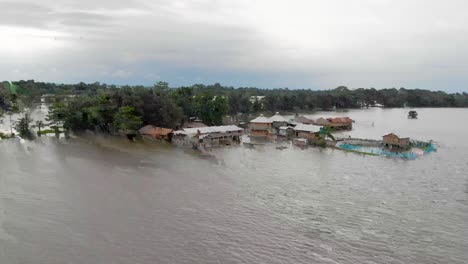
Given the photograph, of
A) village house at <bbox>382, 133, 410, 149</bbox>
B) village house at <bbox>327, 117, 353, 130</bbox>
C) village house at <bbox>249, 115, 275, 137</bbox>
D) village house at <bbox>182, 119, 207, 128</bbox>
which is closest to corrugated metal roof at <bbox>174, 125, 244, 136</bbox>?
village house at <bbox>182, 119, 207, 128</bbox>

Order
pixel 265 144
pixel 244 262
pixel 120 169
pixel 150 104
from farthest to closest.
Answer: pixel 150 104 → pixel 265 144 → pixel 120 169 → pixel 244 262

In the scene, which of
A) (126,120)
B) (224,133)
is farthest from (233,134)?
(126,120)

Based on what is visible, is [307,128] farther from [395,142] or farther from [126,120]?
[126,120]

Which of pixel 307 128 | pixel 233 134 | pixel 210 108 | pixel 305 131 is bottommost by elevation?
pixel 233 134

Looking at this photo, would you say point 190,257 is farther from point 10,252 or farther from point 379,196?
point 379,196

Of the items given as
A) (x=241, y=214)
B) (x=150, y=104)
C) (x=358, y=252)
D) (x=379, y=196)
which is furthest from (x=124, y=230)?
(x=150, y=104)

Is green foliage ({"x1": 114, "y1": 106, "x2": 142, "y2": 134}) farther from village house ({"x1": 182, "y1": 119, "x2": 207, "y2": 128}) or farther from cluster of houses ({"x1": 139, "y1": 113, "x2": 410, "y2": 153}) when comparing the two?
village house ({"x1": 182, "y1": 119, "x2": 207, "y2": 128})

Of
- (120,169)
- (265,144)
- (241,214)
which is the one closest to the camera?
(241,214)
